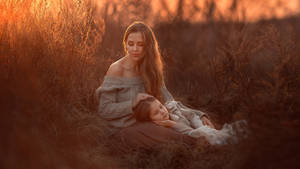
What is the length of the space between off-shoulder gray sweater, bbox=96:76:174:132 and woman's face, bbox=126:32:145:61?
0.28m

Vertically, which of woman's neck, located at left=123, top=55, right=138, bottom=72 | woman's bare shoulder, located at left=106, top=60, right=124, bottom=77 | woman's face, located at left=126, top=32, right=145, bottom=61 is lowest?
woman's bare shoulder, located at left=106, top=60, right=124, bottom=77

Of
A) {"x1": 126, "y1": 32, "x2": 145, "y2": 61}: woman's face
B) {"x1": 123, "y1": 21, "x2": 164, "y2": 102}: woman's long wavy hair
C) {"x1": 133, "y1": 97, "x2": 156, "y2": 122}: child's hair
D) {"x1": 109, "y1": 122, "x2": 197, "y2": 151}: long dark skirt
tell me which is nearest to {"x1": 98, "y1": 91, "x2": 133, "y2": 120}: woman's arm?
{"x1": 133, "y1": 97, "x2": 156, "y2": 122}: child's hair

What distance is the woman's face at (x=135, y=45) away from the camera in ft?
12.0

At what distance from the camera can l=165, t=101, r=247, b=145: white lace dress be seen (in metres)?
3.13

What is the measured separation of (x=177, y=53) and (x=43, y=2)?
4.07 meters

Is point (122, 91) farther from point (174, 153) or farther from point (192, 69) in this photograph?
point (192, 69)

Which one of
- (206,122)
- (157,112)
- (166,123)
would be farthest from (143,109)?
(206,122)

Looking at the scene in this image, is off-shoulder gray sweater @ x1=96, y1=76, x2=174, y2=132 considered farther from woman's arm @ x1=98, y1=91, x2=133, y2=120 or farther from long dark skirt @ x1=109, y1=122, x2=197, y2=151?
long dark skirt @ x1=109, y1=122, x2=197, y2=151

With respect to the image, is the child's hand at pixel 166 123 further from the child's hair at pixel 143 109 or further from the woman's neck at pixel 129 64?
the woman's neck at pixel 129 64

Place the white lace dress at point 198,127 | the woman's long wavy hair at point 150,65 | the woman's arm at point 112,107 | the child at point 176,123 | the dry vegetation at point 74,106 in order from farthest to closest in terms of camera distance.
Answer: the woman's long wavy hair at point 150,65, the woman's arm at point 112,107, the child at point 176,123, the white lace dress at point 198,127, the dry vegetation at point 74,106

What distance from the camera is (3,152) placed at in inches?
78.9

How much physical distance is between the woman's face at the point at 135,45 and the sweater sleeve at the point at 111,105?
44cm

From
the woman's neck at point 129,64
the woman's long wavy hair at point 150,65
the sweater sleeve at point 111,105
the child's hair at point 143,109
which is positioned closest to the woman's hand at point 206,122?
the woman's long wavy hair at point 150,65

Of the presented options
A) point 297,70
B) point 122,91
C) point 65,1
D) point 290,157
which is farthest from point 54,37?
point 297,70
